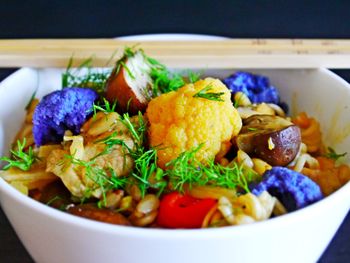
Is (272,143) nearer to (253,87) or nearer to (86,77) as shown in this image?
(253,87)

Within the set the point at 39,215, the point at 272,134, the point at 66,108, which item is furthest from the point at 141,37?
the point at 39,215

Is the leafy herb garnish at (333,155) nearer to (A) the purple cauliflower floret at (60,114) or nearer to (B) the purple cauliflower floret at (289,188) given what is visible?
(B) the purple cauliflower floret at (289,188)

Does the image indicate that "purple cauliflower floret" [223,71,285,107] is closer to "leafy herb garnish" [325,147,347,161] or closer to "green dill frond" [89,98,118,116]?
"leafy herb garnish" [325,147,347,161]

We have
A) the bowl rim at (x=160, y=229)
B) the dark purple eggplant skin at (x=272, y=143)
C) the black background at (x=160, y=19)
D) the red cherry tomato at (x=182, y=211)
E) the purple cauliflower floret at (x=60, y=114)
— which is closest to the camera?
the bowl rim at (x=160, y=229)

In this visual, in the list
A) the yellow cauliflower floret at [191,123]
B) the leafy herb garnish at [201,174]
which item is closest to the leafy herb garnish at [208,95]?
the yellow cauliflower floret at [191,123]

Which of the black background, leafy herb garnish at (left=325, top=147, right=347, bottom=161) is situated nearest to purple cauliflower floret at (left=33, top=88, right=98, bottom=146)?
leafy herb garnish at (left=325, top=147, right=347, bottom=161)
